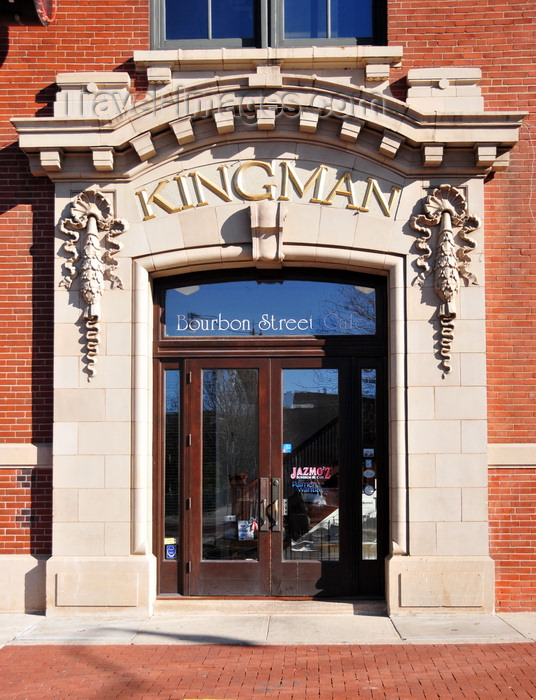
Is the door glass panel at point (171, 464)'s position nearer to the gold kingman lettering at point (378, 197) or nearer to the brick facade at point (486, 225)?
the brick facade at point (486, 225)

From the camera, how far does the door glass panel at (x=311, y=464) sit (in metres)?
9.68

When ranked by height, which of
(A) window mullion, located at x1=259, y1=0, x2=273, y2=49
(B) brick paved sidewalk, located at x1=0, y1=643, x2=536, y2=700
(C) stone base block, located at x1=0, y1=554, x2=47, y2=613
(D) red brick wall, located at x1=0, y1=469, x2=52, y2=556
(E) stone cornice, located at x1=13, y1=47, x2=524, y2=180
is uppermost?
(A) window mullion, located at x1=259, y1=0, x2=273, y2=49

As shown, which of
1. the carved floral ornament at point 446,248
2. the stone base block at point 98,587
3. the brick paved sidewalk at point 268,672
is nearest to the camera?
the brick paved sidewalk at point 268,672

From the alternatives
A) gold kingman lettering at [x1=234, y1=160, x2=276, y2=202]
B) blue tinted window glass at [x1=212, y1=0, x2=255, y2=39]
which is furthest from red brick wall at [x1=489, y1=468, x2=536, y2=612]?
blue tinted window glass at [x1=212, y1=0, x2=255, y2=39]

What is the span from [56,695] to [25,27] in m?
7.47

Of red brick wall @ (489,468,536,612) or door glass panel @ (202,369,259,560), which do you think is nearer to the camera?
red brick wall @ (489,468,536,612)

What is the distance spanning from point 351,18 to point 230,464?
553cm

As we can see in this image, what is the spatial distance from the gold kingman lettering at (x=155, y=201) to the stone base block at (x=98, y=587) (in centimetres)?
386

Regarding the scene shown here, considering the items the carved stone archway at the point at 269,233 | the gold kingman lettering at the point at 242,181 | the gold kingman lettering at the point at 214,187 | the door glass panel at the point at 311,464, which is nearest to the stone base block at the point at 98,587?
the carved stone archway at the point at 269,233

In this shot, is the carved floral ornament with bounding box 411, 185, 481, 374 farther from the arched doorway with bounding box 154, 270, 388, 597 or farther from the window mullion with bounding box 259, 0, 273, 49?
the window mullion with bounding box 259, 0, 273, 49

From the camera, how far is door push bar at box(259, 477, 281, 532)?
9625 mm

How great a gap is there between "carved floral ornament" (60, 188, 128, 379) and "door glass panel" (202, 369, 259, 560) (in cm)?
143

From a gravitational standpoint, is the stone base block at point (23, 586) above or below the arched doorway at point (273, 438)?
below

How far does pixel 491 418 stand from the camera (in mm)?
9445
